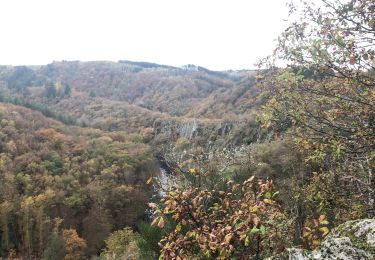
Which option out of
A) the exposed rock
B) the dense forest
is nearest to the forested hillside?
the dense forest

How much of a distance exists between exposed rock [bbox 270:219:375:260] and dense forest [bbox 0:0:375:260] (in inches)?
1.0

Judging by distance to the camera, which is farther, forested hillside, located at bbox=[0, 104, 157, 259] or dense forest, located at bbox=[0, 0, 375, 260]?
forested hillside, located at bbox=[0, 104, 157, 259]

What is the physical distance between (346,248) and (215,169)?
7.28 metres

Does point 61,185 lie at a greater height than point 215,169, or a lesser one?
lesser

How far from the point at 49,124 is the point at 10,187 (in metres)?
48.7

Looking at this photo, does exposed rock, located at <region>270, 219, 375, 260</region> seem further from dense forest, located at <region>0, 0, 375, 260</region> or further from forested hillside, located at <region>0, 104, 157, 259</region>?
forested hillside, located at <region>0, 104, 157, 259</region>

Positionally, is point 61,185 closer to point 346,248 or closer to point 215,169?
point 215,169

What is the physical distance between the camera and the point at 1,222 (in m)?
47.4

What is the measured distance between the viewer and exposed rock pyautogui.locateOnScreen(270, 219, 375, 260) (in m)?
2.95

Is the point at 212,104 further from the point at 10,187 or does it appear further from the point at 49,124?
the point at 10,187

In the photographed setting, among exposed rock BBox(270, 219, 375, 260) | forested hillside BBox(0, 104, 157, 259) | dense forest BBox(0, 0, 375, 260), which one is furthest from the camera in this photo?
forested hillside BBox(0, 104, 157, 259)

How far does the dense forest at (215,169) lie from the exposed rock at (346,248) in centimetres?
2

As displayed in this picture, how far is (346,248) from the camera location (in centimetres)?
298

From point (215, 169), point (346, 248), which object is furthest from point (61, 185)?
point (346, 248)
